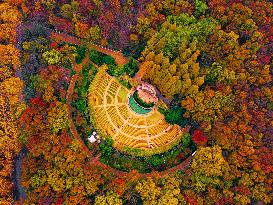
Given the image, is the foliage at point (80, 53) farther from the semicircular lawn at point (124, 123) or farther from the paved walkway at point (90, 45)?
the semicircular lawn at point (124, 123)

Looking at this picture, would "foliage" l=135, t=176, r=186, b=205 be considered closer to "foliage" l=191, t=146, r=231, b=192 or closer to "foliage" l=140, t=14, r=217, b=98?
"foliage" l=191, t=146, r=231, b=192

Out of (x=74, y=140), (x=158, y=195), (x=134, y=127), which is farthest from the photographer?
(x=134, y=127)

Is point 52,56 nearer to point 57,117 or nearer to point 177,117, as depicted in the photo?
point 57,117

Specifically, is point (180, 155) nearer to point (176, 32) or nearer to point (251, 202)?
point (251, 202)

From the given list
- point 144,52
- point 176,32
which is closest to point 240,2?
point 176,32

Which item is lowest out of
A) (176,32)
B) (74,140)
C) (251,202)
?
(74,140)
